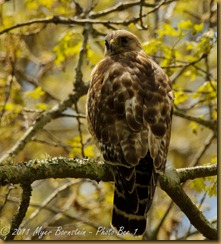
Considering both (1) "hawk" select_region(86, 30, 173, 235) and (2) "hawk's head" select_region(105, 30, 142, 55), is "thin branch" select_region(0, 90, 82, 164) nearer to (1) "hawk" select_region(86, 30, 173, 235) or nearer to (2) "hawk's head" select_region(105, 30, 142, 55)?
(2) "hawk's head" select_region(105, 30, 142, 55)

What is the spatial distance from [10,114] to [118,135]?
250cm

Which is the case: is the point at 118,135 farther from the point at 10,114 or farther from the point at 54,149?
the point at 54,149

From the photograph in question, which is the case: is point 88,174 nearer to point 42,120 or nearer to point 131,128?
point 131,128

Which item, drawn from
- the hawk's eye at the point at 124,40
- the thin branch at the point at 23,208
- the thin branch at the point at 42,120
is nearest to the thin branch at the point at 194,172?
the thin branch at the point at 23,208

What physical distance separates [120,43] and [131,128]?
2.01m

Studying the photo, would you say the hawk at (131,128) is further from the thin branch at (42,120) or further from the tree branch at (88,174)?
the thin branch at (42,120)

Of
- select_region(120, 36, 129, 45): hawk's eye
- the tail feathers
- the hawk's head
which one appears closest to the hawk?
the tail feathers

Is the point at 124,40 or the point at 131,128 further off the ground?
the point at 124,40

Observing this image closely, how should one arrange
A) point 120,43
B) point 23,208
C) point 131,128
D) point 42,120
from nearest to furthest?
point 23,208
point 131,128
point 42,120
point 120,43

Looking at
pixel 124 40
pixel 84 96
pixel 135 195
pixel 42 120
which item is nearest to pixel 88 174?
pixel 135 195

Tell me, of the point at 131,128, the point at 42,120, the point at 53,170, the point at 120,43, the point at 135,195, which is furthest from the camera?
the point at 120,43

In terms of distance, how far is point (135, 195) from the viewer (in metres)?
5.54

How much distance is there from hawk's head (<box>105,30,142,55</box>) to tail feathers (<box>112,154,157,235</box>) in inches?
80.2

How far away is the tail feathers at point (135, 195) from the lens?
5.52 meters
